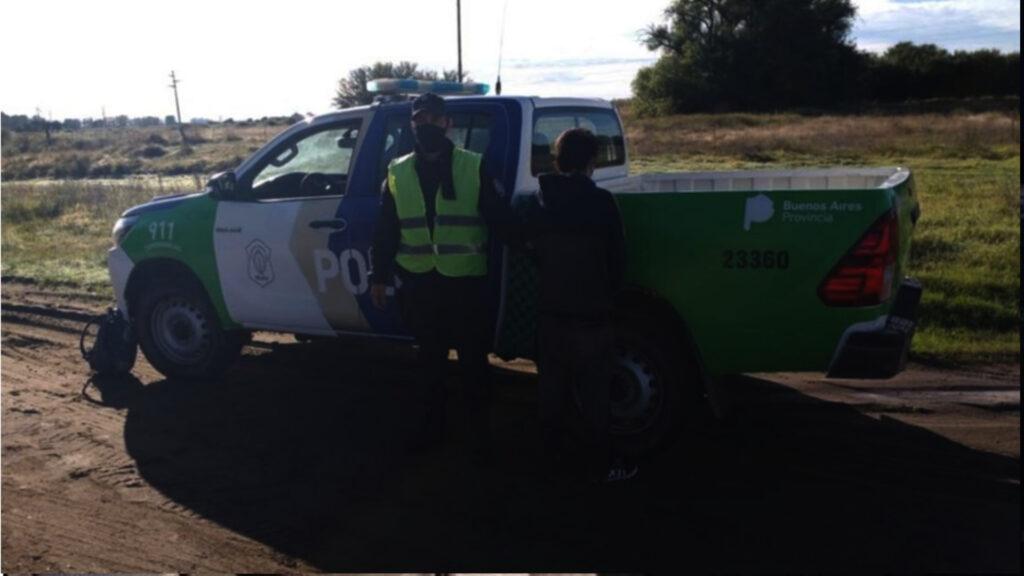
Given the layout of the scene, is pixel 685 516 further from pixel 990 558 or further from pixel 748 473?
pixel 990 558

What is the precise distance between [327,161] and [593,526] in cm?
335

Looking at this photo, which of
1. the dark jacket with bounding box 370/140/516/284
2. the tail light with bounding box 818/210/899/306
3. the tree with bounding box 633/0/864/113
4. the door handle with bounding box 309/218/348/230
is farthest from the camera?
the tree with bounding box 633/0/864/113

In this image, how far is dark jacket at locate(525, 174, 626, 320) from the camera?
502 centimetres

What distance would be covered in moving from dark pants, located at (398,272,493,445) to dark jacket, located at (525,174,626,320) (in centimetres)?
62

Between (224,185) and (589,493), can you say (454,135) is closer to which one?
(224,185)

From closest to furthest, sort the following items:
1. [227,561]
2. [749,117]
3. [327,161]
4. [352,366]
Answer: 1. [227,561]
2. [327,161]
3. [352,366]
4. [749,117]

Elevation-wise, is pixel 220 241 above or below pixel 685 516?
above

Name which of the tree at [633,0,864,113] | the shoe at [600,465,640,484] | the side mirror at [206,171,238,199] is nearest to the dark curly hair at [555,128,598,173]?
the shoe at [600,465,640,484]

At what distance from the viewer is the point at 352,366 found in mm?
7828

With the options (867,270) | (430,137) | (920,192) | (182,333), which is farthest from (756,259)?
(920,192)

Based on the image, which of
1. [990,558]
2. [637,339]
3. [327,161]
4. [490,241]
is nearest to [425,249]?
[490,241]

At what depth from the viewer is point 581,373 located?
520cm

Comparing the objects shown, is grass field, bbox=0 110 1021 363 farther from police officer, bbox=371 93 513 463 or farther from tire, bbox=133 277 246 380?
tire, bbox=133 277 246 380

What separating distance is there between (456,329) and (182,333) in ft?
9.67
